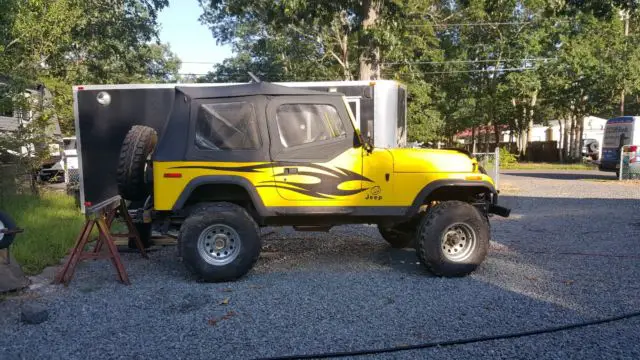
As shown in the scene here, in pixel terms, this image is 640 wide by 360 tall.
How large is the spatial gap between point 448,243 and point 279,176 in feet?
6.95

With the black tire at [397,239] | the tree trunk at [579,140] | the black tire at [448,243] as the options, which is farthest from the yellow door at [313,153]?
the tree trunk at [579,140]

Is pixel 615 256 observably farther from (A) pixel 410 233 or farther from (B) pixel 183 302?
(B) pixel 183 302

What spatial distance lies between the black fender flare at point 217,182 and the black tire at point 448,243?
1887 millimetres

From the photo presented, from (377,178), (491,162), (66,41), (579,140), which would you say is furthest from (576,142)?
(377,178)

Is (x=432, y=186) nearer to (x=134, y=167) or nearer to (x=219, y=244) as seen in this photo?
(x=219, y=244)

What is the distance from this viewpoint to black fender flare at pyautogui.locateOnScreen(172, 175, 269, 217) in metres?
5.55

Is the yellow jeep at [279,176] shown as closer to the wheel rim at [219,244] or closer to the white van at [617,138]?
the wheel rim at [219,244]

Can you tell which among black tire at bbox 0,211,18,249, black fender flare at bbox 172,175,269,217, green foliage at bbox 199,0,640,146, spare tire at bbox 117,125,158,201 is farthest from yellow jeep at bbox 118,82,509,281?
green foliage at bbox 199,0,640,146

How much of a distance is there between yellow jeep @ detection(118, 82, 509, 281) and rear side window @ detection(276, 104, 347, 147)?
0.4 inches

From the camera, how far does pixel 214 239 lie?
570 centimetres

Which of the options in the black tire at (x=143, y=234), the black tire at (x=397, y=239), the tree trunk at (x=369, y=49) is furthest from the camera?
the tree trunk at (x=369, y=49)

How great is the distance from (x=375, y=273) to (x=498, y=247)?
2.51m

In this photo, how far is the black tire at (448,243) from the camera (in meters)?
5.73

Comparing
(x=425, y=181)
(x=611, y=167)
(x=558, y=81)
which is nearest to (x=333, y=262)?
(x=425, y=181)
